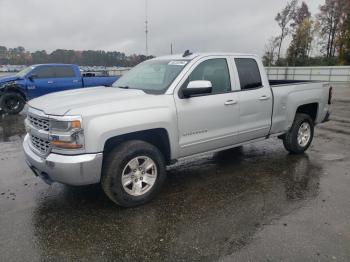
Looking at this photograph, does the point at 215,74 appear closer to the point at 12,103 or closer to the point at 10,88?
the point at 10,88

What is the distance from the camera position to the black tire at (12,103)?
11.9 m

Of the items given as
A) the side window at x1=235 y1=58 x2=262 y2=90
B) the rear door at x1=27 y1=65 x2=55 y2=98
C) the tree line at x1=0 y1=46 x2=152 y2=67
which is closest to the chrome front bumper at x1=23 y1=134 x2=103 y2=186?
the side window at x1=235 y1=58 x2=262 y2=90

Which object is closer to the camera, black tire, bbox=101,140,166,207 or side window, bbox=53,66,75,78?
black tire, bbox=101,140,166,207

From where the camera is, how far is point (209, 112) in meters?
4.55

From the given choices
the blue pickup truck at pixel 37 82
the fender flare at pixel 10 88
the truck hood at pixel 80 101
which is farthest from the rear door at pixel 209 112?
the fender flare at pixel 10 88

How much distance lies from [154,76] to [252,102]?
1.62 m

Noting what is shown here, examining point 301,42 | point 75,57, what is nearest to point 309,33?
point 301,42

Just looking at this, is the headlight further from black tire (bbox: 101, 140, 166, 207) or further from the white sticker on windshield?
the white sticker on windshield

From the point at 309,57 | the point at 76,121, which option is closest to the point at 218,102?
the point at 76,121

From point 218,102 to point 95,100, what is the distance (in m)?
1.77

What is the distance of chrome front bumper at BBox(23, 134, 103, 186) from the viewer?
3.47 meters

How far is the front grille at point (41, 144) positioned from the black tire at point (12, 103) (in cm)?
909

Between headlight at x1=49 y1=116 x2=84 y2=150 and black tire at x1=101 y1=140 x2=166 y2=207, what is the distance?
43 centimetres

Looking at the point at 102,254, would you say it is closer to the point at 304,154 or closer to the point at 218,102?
the point at 218,102
